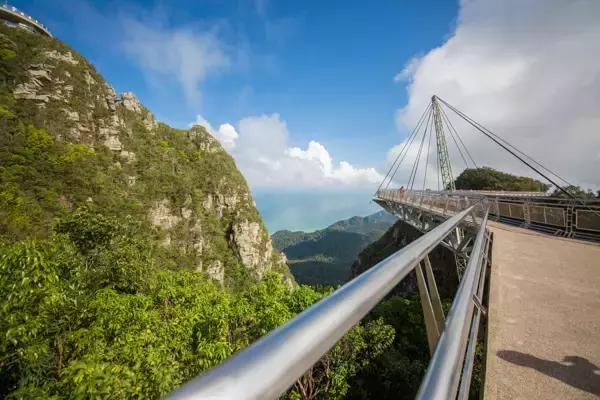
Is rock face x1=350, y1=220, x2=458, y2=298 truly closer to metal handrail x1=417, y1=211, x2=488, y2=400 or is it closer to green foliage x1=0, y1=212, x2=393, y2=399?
green foliage x1=0, y1=212, x2=393, y2=399

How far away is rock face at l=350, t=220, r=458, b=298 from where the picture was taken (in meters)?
29.0

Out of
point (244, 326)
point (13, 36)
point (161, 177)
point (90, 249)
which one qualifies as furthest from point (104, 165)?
point (244, 326)

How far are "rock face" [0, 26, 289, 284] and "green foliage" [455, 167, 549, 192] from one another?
50.0 metres

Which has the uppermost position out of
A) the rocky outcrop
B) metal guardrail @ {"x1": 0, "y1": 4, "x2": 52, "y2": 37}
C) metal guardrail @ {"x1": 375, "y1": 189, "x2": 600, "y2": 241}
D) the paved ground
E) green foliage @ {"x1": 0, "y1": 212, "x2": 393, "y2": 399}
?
metal guardrail @ {"x1": 0, "y1": 4, "x2": 52, "y2": 37}

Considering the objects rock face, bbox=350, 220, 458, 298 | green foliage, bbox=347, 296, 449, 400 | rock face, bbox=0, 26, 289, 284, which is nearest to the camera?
green foliage, bbox=347, 296, 449, 400

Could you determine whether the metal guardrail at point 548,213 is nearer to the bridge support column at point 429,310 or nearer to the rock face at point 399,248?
the rock face at point 399,248

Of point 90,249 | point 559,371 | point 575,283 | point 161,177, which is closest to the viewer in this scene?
point 559,371

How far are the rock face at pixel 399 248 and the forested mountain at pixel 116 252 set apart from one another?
1377 centimetres

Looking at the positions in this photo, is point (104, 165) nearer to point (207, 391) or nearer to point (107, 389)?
point (107, 389)

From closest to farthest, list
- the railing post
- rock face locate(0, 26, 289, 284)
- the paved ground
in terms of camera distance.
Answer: the railing post → the paved ground → rock face locate(0, 26, 289, 284)

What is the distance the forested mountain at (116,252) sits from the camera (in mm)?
6609

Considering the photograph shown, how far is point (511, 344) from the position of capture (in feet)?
8.04

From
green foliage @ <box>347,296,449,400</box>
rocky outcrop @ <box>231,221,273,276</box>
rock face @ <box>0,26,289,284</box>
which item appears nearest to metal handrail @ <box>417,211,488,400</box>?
green foliage @ <box>347,296,449,400</box>

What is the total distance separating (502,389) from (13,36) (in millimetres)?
72054
